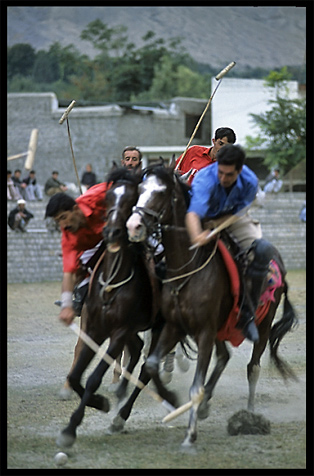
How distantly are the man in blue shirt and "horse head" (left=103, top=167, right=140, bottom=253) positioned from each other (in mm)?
522

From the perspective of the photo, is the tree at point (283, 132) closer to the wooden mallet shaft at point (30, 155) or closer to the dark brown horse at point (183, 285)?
the wooden mallet shaft at point (30, 155)

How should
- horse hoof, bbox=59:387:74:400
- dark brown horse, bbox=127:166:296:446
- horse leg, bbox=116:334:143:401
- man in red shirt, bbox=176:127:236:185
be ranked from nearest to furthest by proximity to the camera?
dark brown horse, bbox=127:166:296:446
horse leg, bbox=116:334:143:401
horse hoof, bbox=59:387:74:400
man in red shirt, bbox=176:127:236:185

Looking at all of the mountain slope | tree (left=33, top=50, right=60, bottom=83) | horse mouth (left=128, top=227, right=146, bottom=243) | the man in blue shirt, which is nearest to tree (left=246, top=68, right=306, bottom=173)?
the mountain slope

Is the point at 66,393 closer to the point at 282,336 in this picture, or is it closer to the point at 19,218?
the point at 282,336

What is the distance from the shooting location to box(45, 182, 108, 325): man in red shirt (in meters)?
6.41

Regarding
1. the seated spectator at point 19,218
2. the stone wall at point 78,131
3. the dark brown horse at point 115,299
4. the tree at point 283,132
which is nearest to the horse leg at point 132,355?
the dark brown horse at point 115,299

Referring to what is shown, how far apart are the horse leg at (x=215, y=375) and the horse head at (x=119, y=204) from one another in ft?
5.57

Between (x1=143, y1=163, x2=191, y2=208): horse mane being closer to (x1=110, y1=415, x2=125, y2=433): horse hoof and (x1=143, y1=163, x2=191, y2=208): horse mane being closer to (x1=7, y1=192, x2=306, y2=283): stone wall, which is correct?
(x1=110, y1=415, x2=125, y2=433): horse hoof

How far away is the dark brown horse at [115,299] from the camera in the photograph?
6262 millimetres

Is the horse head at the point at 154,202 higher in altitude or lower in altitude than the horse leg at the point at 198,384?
higher

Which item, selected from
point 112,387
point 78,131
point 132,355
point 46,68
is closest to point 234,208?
point 132,355

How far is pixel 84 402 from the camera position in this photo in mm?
6301

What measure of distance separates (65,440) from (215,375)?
6.26ft

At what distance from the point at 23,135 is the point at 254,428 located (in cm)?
3524
